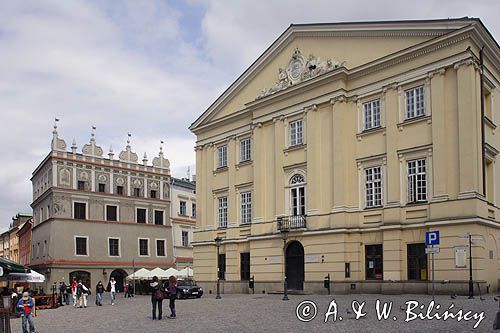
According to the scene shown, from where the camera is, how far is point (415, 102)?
32.5 m

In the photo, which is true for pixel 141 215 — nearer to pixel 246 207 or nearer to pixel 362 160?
pixel 246 207

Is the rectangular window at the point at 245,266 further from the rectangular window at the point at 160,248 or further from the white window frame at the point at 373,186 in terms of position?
the rectangular window at the point at 160,248

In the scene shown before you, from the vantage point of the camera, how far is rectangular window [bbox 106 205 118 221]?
6142 centimetres

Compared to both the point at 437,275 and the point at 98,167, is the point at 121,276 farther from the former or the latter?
the point at 437,275

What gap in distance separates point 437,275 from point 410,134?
7509 mm

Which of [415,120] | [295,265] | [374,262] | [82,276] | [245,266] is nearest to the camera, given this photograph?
[415,120]

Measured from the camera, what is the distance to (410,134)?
3247cm

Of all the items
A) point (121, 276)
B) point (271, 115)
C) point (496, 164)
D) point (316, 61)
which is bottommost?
point (121, 276)

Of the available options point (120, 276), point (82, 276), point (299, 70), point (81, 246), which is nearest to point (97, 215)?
point (81, 246)

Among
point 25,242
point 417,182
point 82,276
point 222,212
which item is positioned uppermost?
point 417,182

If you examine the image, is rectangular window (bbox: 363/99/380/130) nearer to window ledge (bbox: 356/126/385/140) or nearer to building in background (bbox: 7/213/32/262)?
window ledge (bbox: 356/126/385/140)

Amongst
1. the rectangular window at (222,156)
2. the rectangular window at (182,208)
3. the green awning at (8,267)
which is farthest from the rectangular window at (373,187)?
the rectangular window at (182,208)

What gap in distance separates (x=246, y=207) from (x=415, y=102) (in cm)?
1509

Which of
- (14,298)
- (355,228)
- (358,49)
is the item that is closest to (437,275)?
(355,228)
